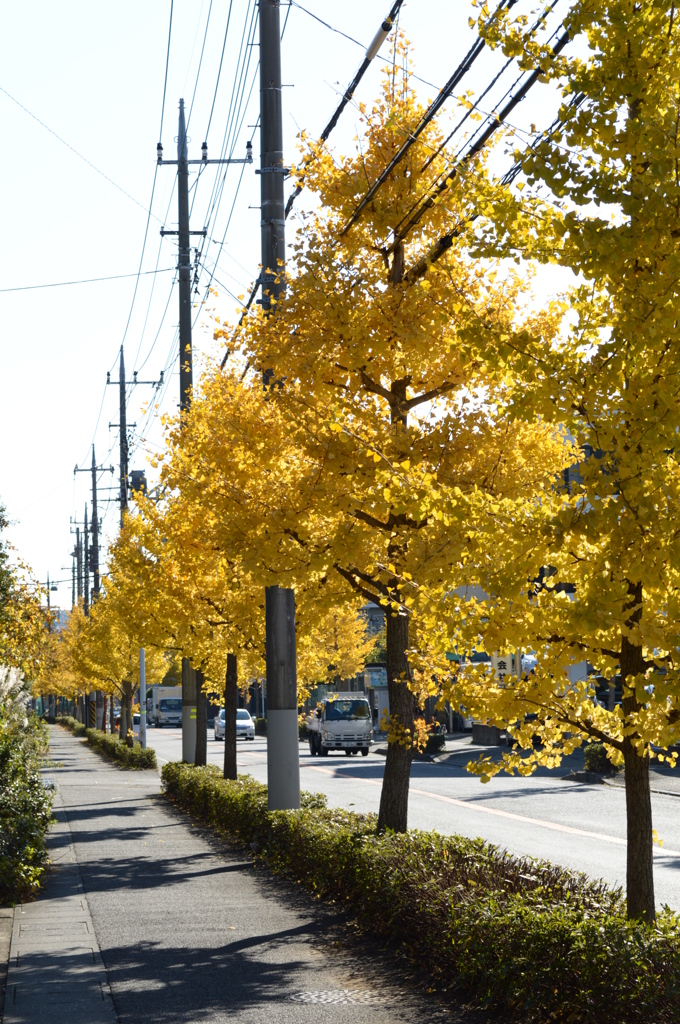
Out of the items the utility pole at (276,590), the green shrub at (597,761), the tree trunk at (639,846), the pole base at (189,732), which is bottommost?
the green shrub at (597,761)

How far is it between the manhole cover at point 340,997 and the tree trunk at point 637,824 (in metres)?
1.77

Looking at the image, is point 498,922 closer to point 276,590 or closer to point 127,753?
point 276,590

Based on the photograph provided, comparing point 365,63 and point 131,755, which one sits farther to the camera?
point 131,755

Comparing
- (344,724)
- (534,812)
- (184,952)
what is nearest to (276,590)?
(184,952)

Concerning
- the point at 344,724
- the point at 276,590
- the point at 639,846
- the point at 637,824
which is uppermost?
the point at 276,590

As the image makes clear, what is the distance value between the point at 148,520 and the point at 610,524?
55.8ft

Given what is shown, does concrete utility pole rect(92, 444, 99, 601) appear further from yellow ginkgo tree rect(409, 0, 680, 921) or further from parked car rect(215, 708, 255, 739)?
yellow ginkgo tree rect(409, 0, 680, 921)

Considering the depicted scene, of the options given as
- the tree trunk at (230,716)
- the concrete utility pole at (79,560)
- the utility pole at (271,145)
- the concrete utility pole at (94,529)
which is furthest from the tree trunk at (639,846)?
the concrete utility pole at (79,560)

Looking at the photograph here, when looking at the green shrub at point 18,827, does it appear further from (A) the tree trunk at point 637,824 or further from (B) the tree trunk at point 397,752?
(A) the tree trunk at point 637,824

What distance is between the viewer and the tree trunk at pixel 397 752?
35.2 ft

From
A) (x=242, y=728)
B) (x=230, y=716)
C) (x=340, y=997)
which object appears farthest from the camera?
(x=242, y=728)

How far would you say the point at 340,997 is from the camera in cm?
720

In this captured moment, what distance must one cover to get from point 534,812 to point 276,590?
377 inches

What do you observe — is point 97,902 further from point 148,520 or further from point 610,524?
point 148,520
